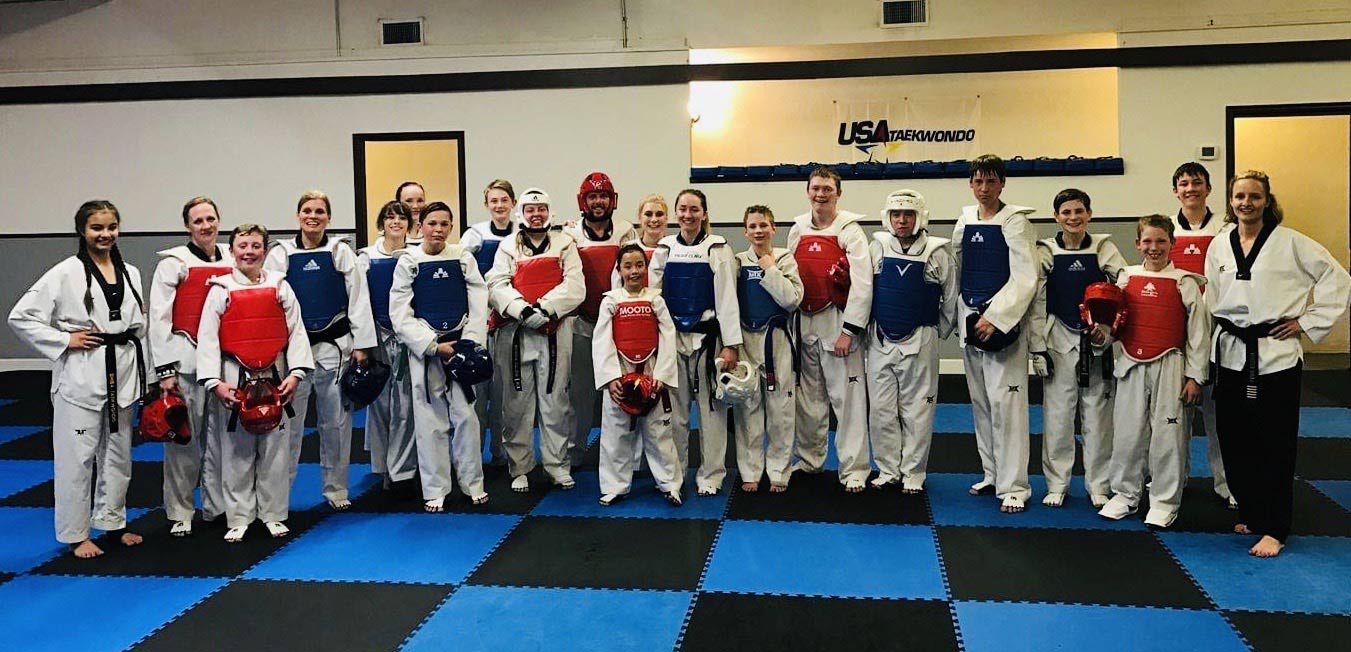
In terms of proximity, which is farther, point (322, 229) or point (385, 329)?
point (385, 329)

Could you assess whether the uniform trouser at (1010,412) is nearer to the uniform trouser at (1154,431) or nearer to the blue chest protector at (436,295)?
the uniform trouser at (1154,431)

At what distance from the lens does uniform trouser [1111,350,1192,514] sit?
13.4ft

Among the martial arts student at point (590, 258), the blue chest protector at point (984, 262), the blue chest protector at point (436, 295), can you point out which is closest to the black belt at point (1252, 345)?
the blue chest protector at point (984, 262)

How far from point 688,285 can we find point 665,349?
345 mm

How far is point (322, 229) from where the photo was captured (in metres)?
4.56

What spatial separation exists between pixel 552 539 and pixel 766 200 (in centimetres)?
496

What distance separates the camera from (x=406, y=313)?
14.8 feet

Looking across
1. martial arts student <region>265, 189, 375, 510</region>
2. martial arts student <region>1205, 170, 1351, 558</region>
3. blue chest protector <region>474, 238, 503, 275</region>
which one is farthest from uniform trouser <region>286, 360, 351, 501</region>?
martial arts student <region>1205, 170, 1351, 558</region>

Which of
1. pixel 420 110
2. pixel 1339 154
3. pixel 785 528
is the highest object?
pixel 420 110

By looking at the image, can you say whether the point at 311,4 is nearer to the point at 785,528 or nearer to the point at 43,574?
the point at 43,574

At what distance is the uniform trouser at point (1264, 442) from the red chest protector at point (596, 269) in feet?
9.79

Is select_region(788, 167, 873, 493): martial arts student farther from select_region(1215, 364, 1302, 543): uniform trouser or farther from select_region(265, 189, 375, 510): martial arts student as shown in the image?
select_region(265, 189, 375, 510): martial arts student

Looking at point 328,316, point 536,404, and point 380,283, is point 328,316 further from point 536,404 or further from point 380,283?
point 536,404

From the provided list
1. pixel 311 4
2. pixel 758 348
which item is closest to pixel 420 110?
pixel 311 4
